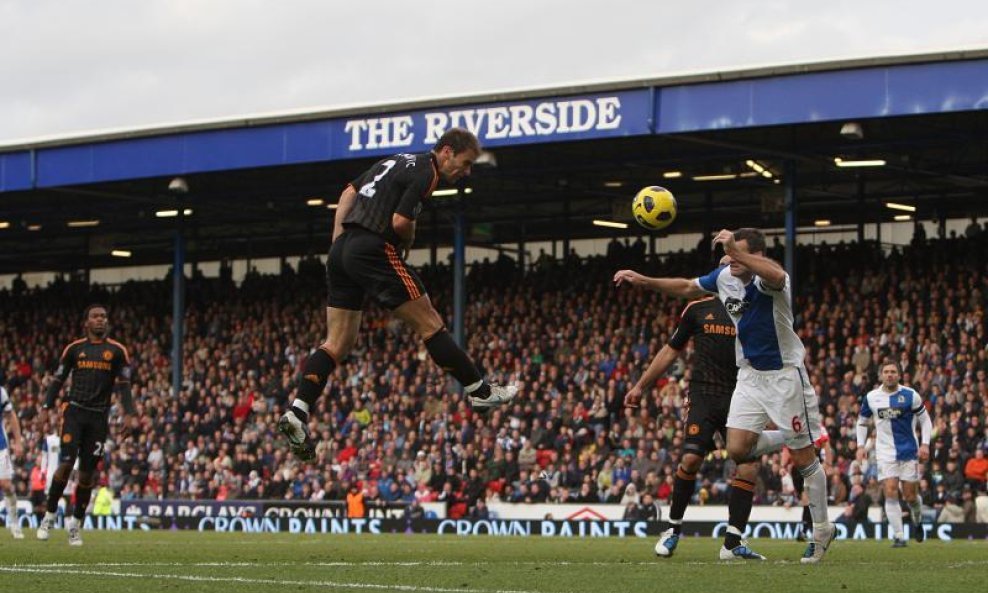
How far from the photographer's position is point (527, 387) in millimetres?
35000

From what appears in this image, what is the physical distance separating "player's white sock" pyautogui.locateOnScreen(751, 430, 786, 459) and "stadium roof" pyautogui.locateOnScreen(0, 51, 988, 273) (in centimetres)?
1592

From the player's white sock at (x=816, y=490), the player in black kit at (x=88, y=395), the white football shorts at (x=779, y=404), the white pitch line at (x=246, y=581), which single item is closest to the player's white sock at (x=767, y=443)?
the player's white sock at (x=816, y=490)

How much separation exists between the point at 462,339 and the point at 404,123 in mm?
5439

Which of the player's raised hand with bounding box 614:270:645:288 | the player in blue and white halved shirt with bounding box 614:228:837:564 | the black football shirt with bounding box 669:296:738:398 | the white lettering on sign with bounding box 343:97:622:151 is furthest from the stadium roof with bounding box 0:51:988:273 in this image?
the player's raised hand with bounding box 614:270:645:288

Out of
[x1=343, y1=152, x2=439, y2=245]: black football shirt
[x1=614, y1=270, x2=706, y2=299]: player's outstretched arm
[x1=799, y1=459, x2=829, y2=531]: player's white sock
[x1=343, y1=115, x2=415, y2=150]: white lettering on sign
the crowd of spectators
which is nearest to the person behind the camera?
[x1=343, y1=152, x2=439, y2=245]: black football shirt

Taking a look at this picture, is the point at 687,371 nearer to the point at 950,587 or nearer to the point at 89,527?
the point at 89,527

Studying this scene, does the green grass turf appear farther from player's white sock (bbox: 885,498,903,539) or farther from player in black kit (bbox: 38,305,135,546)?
player's white sock (bbox: 885,498,903,539)

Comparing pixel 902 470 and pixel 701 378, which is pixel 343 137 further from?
pixel 701 378

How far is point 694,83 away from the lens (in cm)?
3059

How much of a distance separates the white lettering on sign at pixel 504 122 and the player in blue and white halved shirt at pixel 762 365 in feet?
62.4

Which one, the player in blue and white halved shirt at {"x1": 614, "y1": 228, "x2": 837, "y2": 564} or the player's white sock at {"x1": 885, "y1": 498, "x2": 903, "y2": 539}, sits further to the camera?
the player's white sock at {"x1": 885, "y1": 498, "x2": 903, "y2": 539}

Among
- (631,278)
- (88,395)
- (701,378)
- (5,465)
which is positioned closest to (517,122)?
(5,465)

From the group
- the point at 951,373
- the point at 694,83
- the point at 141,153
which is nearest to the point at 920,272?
the point at 951,373

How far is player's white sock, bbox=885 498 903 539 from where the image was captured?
61.0 ft
